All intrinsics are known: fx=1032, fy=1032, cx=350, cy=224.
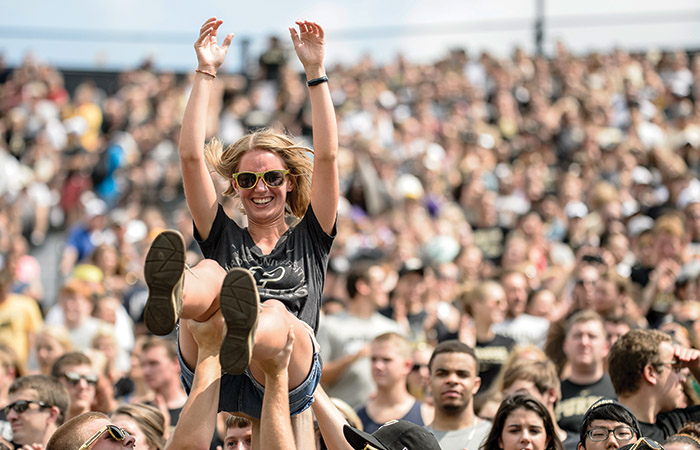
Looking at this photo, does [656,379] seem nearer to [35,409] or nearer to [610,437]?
[610,437]

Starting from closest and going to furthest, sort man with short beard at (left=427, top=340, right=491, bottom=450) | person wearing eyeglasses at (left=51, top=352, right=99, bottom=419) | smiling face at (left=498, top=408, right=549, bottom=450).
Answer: smiling face at (left=498, top=408, right=549, bottom=450) < man with short beard at (left=427, top=340, right=491, bottom=450) < person wearing eyeglasses at (left=51, top=352, right=99, bottom=419)

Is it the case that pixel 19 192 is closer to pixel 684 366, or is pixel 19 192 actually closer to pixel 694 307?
pixel 694 307

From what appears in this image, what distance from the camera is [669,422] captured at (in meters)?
5.45

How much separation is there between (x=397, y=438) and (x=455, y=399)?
1622 mm

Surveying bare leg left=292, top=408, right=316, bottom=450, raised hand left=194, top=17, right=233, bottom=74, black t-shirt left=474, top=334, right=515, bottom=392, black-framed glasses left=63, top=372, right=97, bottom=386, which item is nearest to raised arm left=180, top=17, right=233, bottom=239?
raised hand left=194, top=17, right=233, bottom=74

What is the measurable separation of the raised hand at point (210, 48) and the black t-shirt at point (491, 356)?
3.46 m

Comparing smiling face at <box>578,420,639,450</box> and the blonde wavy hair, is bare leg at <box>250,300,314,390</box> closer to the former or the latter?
the blonde wavy hair

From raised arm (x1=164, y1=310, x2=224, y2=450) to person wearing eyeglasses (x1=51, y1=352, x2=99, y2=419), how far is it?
2.48 metres

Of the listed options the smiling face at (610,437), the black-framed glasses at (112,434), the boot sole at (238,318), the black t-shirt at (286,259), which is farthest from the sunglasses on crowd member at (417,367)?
the boot sole at (238,318)

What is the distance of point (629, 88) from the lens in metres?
15.6

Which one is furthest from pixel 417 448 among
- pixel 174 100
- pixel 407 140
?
pixel 174 100

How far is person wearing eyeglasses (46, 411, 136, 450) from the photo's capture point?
454 cm

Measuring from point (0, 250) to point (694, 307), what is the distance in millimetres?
8339

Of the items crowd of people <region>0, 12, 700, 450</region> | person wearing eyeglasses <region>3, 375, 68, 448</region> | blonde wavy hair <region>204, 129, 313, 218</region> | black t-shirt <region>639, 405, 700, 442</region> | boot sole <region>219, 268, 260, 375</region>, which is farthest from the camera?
person wearing eyeglasses <region>3, 375, 68, 448</region>
